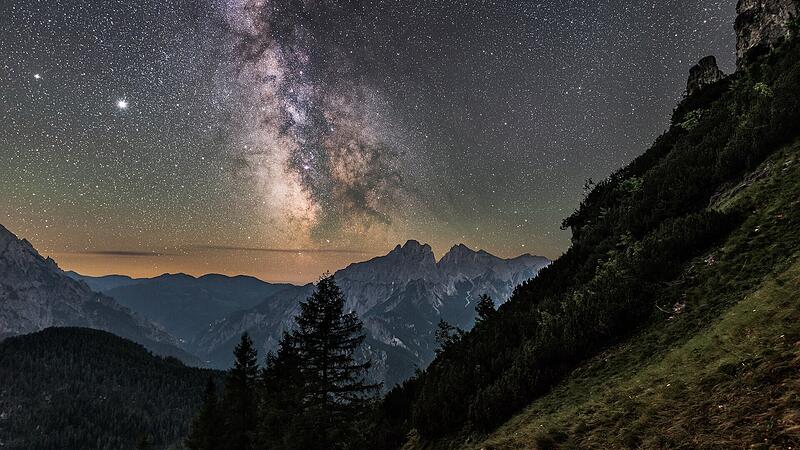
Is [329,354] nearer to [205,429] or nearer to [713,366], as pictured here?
[205,429]

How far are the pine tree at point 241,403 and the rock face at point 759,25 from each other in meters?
39.3

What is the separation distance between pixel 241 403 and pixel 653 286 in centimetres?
2986

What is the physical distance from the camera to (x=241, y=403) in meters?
31.4

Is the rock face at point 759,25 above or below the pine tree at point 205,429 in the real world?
above

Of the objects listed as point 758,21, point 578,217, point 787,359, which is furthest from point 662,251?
point 758,21

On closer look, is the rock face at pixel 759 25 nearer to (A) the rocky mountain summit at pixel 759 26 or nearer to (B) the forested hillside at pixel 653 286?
(A) the rocky mountain summit at pixel 759 26

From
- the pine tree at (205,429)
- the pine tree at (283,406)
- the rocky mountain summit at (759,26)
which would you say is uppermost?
the rocky mountain summit at (759,26)

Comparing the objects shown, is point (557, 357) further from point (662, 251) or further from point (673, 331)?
point (662, 251)

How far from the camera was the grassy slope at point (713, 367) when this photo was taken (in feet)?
17.4

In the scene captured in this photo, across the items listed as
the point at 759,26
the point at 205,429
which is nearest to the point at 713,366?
the point at 759,26

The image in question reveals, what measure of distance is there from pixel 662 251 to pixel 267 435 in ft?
66.0

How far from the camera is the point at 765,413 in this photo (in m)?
4.97

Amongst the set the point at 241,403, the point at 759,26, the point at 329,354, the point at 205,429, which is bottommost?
the point at 205,429

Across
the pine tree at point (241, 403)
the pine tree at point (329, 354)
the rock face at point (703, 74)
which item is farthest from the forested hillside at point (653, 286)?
the rock face at point (703, 74)
